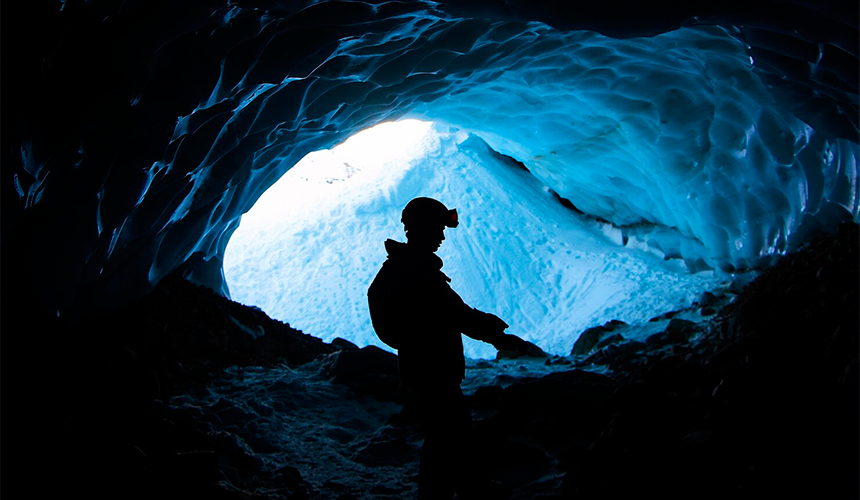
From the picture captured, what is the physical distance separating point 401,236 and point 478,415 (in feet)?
49.8

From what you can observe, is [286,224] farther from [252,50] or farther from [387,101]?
[252,50]

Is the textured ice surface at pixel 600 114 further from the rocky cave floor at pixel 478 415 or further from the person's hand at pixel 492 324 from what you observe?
the person's hand at pixel 492 324

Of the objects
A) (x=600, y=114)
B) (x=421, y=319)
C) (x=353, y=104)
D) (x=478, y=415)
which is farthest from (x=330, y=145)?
(x=421, y=319)

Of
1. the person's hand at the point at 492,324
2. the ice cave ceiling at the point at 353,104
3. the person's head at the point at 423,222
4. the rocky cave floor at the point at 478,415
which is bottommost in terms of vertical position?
the rocky cave floor at the point at 478,415


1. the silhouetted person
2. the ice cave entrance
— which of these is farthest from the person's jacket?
the ice cave entrance

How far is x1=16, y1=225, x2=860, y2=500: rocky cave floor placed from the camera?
7.63ft

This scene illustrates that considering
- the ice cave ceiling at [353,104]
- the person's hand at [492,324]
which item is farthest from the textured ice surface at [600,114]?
the person's hand at [492,324]

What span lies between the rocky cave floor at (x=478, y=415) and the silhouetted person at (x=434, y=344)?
59 centimetres

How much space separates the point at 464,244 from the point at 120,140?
559 inches

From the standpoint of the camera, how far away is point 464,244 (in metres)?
17.0

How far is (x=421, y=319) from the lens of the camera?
2238mm

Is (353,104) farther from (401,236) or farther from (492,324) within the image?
(401,236)

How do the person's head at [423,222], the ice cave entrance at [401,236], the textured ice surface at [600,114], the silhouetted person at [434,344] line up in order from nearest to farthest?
the silhouetted person at [434,344], the person's head at [423,222], the textured ice surface at [600,114], the ice cave entrance at [401,236]

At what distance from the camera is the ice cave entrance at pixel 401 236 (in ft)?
42.0
